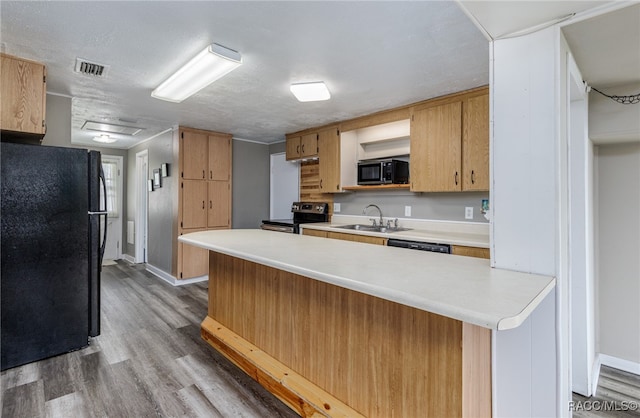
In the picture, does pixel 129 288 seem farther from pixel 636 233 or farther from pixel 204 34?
pixel 636 233

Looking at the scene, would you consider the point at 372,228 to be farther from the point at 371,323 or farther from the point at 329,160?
the point at 371,323

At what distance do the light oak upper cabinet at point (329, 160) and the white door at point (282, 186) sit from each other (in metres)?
1.03

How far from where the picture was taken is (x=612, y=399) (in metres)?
2.07

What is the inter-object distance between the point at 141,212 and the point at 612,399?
656cm

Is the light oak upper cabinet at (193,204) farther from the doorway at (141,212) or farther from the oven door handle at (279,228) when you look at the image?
the doorway at (141,212)

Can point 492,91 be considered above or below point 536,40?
below

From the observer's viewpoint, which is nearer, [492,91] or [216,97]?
[492,91]

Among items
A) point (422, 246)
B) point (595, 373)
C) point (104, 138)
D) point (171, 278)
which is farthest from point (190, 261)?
point (595, 373)

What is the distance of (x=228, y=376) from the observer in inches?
87.2

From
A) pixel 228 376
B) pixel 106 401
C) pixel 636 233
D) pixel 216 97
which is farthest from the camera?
pixel 216 97

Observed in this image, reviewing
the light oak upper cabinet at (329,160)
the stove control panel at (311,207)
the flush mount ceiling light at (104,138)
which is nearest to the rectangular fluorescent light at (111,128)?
the flush mount ceiling light at (104,138)

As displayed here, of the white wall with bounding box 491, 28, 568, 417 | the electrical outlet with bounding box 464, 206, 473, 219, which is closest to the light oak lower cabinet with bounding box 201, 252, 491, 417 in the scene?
the white wall with bounding box 491, 28, 568, 417

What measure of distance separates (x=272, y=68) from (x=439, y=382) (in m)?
2.32

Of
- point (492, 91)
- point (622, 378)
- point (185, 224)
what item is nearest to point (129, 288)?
point (185, 224)
